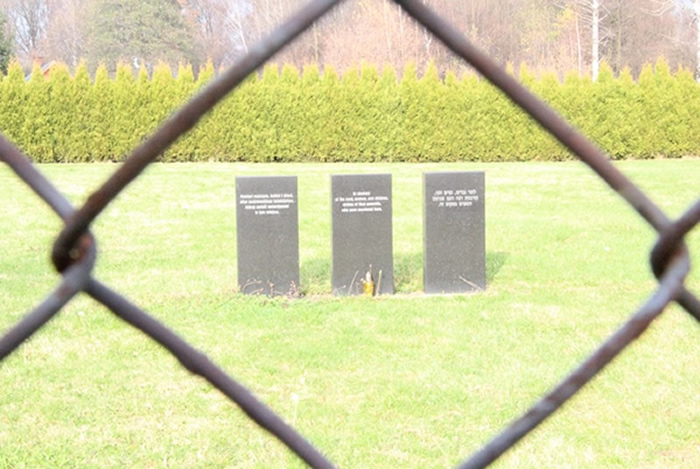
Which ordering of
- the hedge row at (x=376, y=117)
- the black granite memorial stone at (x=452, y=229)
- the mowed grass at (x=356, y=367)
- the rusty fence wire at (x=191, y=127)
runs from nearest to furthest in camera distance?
the rusty fence wire at (x=191, y=127), the mowed grass at (x=356, y=367), the black granite memorial stone at (x=452, y=229), the hedge row at (x=376, y=117)

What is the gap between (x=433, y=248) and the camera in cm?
524

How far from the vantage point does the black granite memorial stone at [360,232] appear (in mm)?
5125

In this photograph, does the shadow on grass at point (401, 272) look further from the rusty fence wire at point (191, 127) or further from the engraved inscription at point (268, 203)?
the rusty fence wire at point (191, 127)

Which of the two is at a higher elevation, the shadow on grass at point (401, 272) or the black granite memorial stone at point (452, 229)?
the black granite memorial stone at point (452, 229)

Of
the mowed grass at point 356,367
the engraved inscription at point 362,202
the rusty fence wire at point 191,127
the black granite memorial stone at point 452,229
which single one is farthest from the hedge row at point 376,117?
the rusty fence wire at point 191,127

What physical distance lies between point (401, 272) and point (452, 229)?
0.83 metres

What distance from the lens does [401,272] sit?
19.6 feet

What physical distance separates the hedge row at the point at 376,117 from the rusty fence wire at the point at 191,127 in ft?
50.2

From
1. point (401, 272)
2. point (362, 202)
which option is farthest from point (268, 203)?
point (401, 272)

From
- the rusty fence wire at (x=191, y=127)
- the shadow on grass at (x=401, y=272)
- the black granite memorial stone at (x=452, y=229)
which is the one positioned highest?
the rusty fence wire at (x=191, y=127)

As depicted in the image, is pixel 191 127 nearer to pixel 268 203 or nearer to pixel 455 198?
pixel 268 203

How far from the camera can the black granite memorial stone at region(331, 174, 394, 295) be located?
5125mm

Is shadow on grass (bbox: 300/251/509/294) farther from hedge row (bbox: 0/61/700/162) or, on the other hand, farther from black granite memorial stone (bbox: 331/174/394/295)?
hedge row (bbox: 0/61/700/162)

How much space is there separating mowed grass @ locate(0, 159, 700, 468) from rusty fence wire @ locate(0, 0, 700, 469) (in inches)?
93.8
